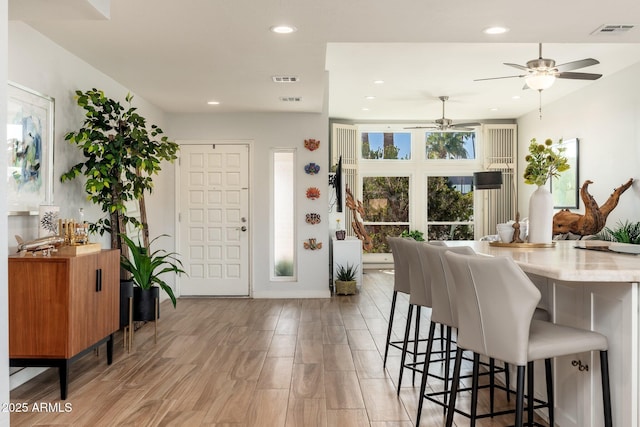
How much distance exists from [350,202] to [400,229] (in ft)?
4.75

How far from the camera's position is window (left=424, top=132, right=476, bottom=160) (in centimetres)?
1097

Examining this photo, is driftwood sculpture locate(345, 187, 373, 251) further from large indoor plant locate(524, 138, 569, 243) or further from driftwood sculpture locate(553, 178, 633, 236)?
large indoor plant locate(524, 138, 569, 243)

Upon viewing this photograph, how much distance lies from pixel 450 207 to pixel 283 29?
7764 mm

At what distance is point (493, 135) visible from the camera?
1056cm

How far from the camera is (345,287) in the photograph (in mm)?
7551

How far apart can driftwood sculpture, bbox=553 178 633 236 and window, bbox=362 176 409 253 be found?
158 inches

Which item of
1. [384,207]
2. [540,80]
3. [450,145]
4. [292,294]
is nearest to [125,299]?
[292,294]

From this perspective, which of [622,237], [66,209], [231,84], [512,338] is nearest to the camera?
[512,338]

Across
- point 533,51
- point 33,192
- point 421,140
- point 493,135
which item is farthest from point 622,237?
point 33,192

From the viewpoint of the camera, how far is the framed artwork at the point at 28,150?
3672 millimetres

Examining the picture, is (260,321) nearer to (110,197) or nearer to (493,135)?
(110,197)

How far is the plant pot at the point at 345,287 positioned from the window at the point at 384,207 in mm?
3491

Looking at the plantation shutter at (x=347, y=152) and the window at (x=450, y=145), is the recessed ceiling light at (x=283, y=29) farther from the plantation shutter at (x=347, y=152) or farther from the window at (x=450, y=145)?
the window at (x=450, y=145)

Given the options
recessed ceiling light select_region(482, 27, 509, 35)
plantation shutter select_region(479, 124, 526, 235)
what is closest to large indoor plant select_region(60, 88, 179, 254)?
recessed ceiling light select_region(482, 27, 509, 35)
